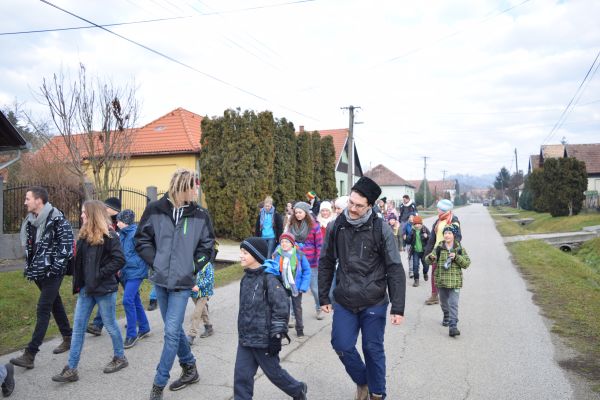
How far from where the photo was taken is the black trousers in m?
3.65

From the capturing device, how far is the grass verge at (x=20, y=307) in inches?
248

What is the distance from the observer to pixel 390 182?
79375mm

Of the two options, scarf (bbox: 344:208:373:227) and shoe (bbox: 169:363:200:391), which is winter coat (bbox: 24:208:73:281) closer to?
shoe (bbox: 169:363:200:391)

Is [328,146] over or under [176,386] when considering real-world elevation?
over

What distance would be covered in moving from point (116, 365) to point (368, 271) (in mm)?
2979

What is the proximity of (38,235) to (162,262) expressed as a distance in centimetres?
197

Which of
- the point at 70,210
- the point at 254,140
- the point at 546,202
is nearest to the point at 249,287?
the point at 70,210

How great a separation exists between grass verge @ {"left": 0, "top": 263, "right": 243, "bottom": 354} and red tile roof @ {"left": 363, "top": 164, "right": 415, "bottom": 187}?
231 ft

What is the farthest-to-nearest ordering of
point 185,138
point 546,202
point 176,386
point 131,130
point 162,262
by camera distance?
1. point 546,202
2. point 185,138
3. point 131,130
4. point 176,386
5. point 162,262

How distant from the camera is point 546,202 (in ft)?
111

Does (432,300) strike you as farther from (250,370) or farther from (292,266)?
(250,370)

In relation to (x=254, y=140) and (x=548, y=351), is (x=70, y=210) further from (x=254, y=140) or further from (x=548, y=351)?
(x=548, y=351)

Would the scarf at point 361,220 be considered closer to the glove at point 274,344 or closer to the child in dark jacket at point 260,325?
the child in dark jacket at point 260,325

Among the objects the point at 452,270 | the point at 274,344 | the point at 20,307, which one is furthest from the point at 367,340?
the point at 20,307
